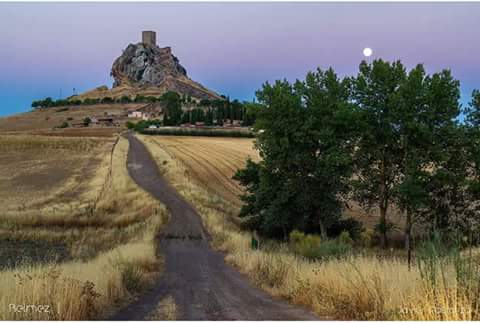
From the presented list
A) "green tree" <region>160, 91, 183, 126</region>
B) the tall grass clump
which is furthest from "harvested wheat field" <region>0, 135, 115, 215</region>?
"green tree" <region>160, 91, 183, 126</region>

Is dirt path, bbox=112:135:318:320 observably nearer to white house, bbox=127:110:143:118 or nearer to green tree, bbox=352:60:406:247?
green tree, bbox=352:60:406:247

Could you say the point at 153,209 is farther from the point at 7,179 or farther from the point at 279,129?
the point at 7,179

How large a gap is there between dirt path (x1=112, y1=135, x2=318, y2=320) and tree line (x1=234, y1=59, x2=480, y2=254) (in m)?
7.93

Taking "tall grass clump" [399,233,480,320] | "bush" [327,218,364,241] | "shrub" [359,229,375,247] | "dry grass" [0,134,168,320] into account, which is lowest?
"shrub" [359,229,375,247]

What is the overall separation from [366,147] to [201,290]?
24946 mm

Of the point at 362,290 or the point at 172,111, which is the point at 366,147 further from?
the point at 172,111

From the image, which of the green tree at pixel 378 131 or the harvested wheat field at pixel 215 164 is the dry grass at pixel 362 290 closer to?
the green tree at pixel 378 131

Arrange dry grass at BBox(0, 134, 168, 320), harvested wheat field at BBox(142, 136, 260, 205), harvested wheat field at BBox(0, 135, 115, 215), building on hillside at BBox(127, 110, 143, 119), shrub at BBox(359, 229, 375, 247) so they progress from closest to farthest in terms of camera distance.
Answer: dry grass at BBox(0, 134, 168, 320)
shrub at BBox(359, 229, 375, 247)
harvested wheat field at BBox(0, 135, 115, 215)
harvested wheat field at BBox(142, 136, 260, 205)
building on hillside at BBox(127, 110, 143, 119)

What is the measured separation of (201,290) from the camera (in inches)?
444

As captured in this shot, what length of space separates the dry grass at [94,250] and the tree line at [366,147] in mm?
9113

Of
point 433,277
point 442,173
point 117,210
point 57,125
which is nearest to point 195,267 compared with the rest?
point 433,277

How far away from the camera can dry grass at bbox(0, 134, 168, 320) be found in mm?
7461

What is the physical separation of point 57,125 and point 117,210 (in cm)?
12900

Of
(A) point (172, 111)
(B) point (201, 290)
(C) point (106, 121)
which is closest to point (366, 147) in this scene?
(B) point (201, 290)
